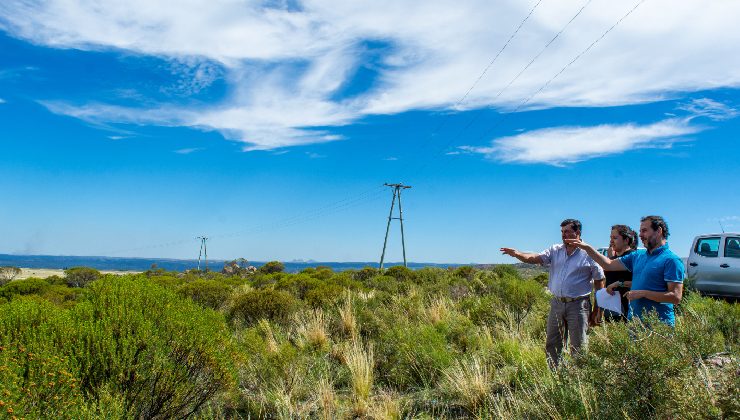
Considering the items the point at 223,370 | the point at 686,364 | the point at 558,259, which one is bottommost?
the point at 223,370

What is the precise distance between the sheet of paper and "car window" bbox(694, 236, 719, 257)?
8.14 meters

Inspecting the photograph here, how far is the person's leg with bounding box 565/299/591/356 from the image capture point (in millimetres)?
6027

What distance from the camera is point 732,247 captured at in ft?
40.3

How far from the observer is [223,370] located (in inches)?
226

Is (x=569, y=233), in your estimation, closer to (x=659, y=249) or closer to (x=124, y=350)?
(x=659, y=249)

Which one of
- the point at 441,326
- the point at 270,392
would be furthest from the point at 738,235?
the point at 270,392

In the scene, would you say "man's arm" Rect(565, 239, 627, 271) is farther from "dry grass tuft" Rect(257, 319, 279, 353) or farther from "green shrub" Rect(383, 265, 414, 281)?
"green shrub" Rect(383, 265, 414, 281)

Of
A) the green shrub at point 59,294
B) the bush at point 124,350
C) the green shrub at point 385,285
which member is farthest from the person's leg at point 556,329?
the green shrub at point 59,294

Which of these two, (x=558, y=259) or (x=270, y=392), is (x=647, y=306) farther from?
(x=270, y=392)

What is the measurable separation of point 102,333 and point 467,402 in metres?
3.74

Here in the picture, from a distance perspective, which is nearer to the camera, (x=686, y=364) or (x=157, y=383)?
(x=686, y=364)

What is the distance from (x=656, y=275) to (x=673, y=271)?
0.16m

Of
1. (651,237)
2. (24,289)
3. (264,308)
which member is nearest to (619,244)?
(651,237)

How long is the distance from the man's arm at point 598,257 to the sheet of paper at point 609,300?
24.7 inches
